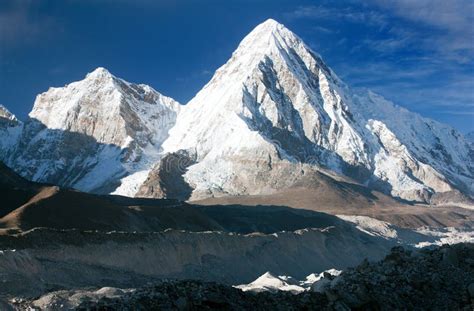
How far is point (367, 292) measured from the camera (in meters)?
17.0

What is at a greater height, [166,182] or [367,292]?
[166,182]

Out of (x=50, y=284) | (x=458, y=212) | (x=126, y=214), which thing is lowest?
(x=50, y=284)

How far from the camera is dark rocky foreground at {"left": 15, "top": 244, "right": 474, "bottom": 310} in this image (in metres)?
14.1

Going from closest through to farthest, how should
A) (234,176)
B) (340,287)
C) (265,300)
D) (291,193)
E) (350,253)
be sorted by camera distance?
(265,300)
(340,287)
(350,253)
(291,193)
(234,176)

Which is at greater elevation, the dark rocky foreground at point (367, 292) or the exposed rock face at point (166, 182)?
the exposed rock face at point (166, 182)

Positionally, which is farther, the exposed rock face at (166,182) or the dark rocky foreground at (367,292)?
the exposed rock face at (166,182)

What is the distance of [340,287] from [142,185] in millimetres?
165607

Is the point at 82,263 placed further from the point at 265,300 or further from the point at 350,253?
the point at 350,253

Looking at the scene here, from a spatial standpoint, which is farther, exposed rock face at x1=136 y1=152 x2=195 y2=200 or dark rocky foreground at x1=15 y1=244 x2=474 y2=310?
exposed rock face at x1=136 y1=152 x2=195 y2=200

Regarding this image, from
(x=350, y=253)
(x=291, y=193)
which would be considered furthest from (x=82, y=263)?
(x=291, y=193)

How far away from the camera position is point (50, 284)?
117 ft

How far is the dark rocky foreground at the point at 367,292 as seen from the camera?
46.1 ft

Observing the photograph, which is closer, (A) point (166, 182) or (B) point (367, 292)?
(B) point (367, 292)

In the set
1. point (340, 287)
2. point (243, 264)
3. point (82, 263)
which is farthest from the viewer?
point (243, 264)
